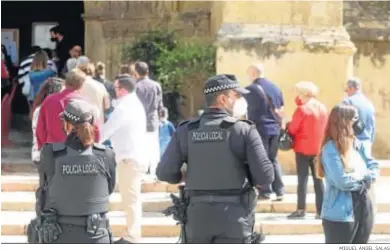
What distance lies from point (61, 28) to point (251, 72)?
27.2 feet

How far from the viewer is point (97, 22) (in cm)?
1691

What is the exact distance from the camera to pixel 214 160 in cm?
680

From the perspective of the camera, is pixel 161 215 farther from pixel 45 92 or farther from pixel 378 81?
pixel 378 81

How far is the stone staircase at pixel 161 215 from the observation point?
10531 millimetres

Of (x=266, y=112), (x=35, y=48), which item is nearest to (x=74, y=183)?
(x=266, y=112)

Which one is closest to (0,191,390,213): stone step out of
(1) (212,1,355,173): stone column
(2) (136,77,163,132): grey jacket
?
(2) (136,77,163,132): grey jacket

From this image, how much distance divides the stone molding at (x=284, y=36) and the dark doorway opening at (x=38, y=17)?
6.18 m

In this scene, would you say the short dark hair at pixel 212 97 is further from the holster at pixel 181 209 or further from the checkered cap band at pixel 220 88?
the holster at pixel 181 209

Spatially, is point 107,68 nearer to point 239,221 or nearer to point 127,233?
point 127,233

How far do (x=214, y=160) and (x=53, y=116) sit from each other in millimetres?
3046

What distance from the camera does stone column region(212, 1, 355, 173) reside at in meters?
13.2

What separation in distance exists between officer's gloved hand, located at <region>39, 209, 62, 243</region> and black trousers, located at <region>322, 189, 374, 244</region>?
2.05 metres

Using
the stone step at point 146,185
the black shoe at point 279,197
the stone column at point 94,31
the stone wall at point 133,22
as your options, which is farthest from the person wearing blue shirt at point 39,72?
the black shoe at point 279,197

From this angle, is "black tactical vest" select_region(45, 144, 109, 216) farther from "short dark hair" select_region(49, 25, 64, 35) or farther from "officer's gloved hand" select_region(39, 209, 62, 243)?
"short dark hair" select_region(49, 25, 64, 35)
